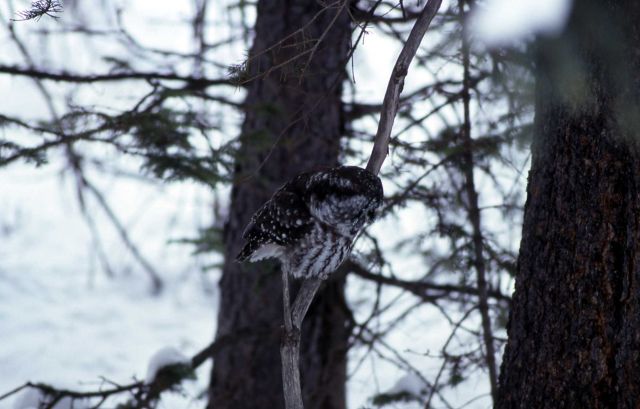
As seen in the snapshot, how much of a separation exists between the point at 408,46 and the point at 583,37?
74 centimetres

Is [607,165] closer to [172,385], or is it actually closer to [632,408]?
[632,408]

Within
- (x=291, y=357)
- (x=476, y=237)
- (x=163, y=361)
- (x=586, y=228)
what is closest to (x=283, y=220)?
(x=291, y=357)

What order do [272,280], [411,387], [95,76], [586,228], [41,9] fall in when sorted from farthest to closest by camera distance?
[272,280], [411,387], [95,76], [586,228], [41,9]

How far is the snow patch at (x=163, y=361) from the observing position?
454cm

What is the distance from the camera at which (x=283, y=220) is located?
304 centimetres

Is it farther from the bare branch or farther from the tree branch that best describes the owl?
the tree branch

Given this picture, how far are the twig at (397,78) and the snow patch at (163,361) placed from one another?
230 cm

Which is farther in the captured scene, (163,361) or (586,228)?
(163,361)

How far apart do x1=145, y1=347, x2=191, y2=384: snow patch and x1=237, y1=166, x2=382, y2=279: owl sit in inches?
60.4

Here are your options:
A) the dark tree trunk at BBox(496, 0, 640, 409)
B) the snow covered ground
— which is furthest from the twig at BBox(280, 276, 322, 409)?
the snow covered ground

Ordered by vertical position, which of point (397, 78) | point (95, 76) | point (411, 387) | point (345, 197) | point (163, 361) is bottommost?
point (411, 387)

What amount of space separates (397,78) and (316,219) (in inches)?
24.2

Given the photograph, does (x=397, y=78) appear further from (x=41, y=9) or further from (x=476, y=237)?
(x=476, y=237)

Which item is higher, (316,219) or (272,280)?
(272,280)
